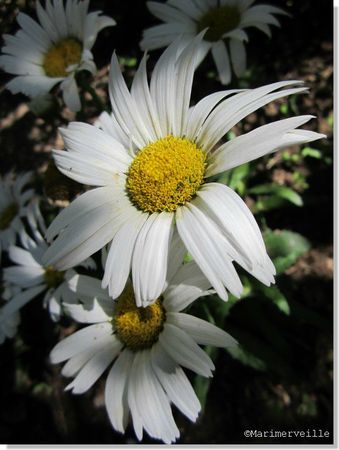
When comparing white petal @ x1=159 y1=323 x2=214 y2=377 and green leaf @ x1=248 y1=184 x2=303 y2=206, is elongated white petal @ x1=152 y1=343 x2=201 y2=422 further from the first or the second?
green leaf @ x1=248 y1=184 x2=303 y2=206

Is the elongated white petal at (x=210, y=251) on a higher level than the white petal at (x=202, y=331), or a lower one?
higher

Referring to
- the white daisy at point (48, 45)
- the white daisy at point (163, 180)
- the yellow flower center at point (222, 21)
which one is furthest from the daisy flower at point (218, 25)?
the white daisy at point (163, 180)

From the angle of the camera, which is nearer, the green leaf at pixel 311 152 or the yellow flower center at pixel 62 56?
the yellow flower center at pixel 62 56

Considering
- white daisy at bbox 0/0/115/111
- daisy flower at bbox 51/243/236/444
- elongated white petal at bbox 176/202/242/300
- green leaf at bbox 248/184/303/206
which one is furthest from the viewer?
green leaf at bbox 248/184/303/206

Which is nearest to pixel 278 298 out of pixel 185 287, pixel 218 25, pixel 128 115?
pixel 185 287

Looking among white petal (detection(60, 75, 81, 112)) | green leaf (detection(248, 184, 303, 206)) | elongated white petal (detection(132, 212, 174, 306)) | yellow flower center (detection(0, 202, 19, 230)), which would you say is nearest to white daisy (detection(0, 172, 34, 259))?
yellow flower center (detection(0, 202, 19, 230))

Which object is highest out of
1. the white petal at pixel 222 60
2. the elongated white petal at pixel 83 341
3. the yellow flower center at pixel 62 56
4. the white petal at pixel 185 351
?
the yellow flower center at pixel 62 56

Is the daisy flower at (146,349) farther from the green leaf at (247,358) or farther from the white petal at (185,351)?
the green leaf at (247,358)

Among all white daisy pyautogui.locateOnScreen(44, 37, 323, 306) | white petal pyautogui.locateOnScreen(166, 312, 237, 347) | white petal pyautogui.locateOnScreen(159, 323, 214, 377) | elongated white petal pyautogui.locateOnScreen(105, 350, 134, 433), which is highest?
white daisy pyautogui.locateOnScreen(44, 37, 323, 306)
